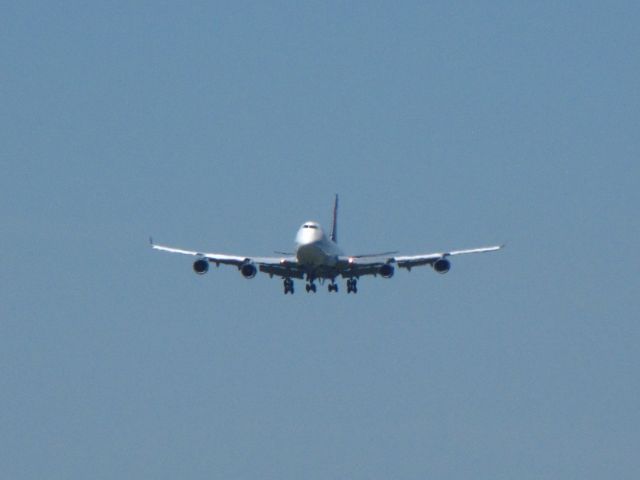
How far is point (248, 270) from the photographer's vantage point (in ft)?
390

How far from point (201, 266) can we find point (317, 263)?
849 cm

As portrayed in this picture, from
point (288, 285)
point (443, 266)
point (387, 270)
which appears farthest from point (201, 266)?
point (443, 266)

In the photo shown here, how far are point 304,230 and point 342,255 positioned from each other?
627 centimetres

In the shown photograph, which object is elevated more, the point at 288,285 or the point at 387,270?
the point at 387,270

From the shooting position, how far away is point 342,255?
399 ft

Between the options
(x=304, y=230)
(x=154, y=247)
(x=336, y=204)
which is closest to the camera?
(x=304, y=230)

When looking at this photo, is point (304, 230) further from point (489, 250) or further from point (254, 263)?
point (489, 250)

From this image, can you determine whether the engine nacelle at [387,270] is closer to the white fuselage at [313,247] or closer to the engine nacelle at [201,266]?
the white fuselage at [313,247]

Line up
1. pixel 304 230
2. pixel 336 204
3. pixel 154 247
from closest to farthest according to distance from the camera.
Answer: pixel 304 230 < pixel 154 247 < pixel 336 204

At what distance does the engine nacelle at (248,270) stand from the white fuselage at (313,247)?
13.3 feet

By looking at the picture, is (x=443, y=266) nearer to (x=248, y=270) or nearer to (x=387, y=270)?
(x=387, y=270)

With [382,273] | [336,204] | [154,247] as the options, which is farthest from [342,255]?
[336,204]

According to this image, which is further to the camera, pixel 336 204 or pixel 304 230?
pixel 336 204

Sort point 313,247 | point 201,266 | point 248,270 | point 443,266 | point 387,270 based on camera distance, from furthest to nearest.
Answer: point 443,266 < point 387,270 < point 201,266 < point 248,270 < point 313,247
